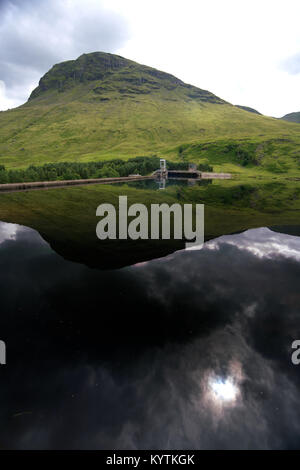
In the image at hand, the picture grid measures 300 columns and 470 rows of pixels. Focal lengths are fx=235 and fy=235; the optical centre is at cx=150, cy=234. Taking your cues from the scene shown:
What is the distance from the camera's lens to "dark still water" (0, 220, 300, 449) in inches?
190

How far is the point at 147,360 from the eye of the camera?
6289mm

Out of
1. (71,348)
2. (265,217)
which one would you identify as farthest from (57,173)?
(71,348)

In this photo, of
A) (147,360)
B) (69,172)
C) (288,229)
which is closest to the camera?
(147,360)

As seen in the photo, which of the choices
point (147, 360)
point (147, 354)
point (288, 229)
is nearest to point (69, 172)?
point (288, 229)

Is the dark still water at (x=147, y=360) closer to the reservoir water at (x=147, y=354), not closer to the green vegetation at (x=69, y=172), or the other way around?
the reservoir water at (x=147, y=354)

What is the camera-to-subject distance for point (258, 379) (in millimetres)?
5988

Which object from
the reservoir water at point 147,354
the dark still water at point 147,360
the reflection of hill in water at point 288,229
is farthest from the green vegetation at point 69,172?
the reflection of hill in water at point 288,229

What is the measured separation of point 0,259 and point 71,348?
880cm

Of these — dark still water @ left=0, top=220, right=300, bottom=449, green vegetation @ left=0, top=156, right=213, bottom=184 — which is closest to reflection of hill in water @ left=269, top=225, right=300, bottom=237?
dark still water @ left=0, top=220, right=300, bottom=449

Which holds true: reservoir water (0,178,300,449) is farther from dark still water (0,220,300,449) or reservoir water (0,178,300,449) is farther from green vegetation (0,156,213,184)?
green vegetation (0,156,213,184)

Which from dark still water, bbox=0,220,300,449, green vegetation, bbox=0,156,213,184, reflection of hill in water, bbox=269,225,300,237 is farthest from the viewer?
green vegetation, bbox=0,156,213,184

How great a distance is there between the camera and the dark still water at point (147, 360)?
4816 millimetres

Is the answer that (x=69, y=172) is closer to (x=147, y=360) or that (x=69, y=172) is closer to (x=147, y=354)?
(x=147, y=354)
